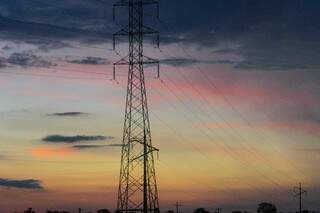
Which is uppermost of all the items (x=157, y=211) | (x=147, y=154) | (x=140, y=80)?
(x=140, y=80)

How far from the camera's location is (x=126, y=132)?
88.7m

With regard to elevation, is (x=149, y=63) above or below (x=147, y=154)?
above

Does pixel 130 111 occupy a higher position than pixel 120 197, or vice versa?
pixel 130 111

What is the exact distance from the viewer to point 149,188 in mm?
90750

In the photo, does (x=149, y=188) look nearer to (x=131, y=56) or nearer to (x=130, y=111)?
(x=130, y=111)

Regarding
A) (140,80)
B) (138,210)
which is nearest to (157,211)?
(138,210)

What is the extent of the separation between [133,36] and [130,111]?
8963 mm

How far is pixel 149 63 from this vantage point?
295 ft

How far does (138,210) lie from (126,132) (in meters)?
8.98

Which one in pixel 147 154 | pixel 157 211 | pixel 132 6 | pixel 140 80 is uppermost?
pixel 132 6

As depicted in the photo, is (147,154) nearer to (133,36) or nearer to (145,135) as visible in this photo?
(145,135)

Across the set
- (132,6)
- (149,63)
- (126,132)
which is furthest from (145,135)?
(132,6)

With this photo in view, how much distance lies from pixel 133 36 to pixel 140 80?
5.25 meters

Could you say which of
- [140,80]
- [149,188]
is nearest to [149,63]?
[140,80]
